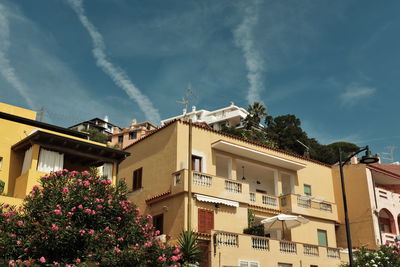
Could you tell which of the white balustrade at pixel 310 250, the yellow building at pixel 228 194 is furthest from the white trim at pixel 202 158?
the white balustrade at pixel 310 250

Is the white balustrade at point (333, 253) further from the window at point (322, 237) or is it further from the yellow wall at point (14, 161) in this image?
the yellow wall at point (14, 161)

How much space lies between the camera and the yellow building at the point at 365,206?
3522 cm

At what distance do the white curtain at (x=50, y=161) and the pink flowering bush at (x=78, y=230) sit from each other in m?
6.32

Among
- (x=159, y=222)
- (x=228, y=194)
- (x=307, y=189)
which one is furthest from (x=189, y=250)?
(x=307, y=189)

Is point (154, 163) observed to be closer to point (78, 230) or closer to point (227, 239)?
point (227, 239)

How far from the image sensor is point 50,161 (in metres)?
24.6

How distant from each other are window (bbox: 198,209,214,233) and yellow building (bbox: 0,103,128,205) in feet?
17.8

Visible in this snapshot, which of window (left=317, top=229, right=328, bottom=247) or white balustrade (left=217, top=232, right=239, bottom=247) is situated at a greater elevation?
window (left=317, top=229, right=328, bottom=247)

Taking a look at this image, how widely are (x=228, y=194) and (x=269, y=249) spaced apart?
3.98m

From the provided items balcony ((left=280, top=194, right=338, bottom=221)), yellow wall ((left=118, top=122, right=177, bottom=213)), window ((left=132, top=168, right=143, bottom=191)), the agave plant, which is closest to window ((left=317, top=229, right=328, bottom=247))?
balcony ((left=280, top=194, right=338, bottom=221))

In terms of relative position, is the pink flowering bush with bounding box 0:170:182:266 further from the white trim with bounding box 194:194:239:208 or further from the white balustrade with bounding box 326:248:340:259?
the white balustrade with bounding box 326:248:340:259

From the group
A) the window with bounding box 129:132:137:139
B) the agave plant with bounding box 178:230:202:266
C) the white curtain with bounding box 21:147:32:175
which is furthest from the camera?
the window with bounding box 129:132:137:139

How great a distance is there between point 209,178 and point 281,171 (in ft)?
27.1

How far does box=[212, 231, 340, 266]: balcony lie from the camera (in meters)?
24.9
